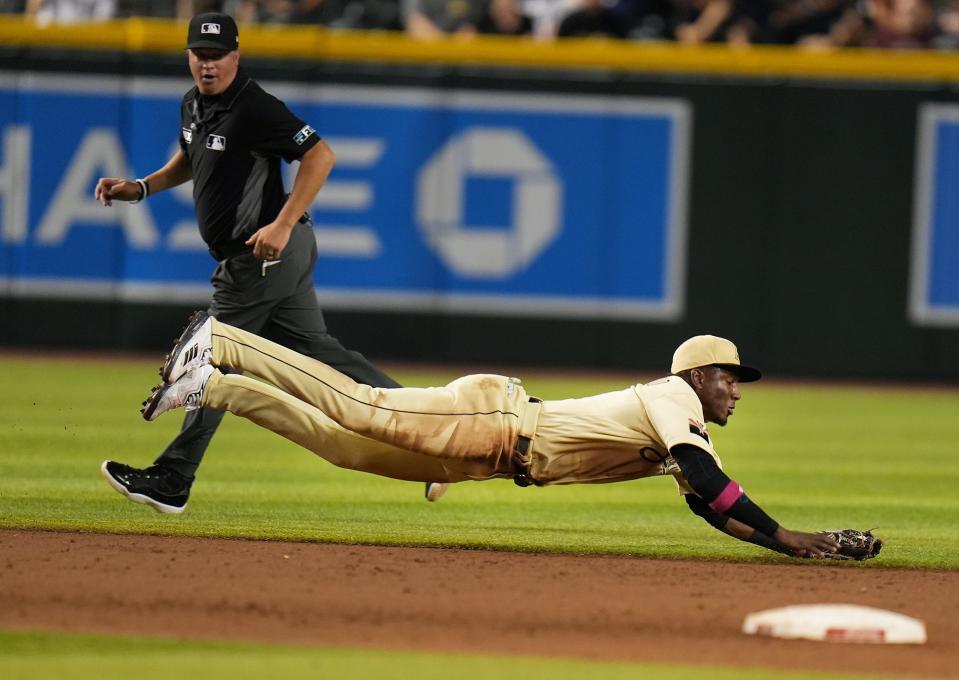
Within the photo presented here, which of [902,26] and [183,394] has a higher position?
[902,26]

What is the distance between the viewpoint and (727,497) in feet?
20.0

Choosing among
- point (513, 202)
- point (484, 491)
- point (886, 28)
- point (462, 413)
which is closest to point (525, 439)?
point (462, 413)

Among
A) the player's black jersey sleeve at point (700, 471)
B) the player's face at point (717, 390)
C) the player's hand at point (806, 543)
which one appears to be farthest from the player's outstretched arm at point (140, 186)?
the player's hand at point (806, 543)

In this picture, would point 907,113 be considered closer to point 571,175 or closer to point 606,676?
point 571,175

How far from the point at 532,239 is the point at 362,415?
8842 mm

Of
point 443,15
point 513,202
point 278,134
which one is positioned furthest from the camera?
point 443,15

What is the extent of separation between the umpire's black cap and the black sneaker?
1836 mm

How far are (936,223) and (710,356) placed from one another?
9.23 meters

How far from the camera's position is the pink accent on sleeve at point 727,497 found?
609cm

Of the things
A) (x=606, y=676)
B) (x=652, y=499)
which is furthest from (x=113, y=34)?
(x=606, y=676)

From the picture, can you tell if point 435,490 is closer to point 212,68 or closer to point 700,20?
point 212,68

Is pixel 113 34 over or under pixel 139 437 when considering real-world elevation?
over

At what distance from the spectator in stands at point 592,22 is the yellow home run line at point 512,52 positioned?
0.58 ft

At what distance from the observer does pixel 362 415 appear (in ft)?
21.2
